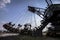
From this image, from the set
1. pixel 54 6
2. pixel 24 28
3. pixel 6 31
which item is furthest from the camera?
→ pixel 6 31

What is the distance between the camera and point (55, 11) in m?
28.7

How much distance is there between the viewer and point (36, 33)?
33219 mm

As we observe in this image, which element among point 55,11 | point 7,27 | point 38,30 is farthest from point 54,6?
point 7,27

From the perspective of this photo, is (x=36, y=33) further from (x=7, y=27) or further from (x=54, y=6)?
(x=7, y=27)

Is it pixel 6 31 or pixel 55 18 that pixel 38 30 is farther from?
pixel 6 31

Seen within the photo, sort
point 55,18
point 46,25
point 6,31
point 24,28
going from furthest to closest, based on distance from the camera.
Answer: point 6,31, point 24,28, point 46,25, point 55,18

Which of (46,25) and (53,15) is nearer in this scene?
(53,15)

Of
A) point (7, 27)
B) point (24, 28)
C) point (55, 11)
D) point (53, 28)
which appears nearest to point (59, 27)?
point (53, 28)

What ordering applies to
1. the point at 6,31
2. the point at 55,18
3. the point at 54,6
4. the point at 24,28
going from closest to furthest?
the point at 54,6, the point at 55,18, the point at 24,28, the point at 6,31

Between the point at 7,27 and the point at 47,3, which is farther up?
the point at 47,3

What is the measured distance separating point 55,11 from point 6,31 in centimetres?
2300

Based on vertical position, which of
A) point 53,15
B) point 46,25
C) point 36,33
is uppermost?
point 53,15

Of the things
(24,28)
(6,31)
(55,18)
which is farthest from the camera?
(6,31)

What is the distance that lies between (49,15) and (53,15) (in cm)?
115
